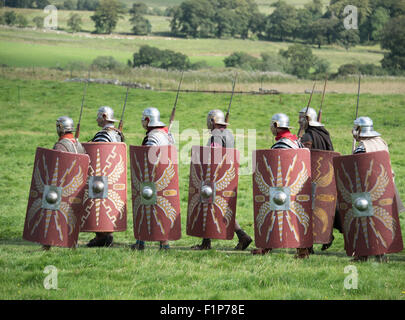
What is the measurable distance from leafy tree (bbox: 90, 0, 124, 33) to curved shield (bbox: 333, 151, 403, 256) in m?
77.6

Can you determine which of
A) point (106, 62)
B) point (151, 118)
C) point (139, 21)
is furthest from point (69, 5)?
point (151, 118)

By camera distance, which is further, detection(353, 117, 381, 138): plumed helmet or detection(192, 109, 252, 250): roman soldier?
detection(192, 109, 252, 250): roman soldier

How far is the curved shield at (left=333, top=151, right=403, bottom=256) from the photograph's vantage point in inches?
336

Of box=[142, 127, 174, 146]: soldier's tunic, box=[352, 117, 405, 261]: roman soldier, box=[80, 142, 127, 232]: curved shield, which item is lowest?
box=[80, 142, 127, 232]: curved shield

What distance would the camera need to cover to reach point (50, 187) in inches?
359

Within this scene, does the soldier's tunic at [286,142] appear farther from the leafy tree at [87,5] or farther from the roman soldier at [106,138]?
the leafy tree at [87,5]

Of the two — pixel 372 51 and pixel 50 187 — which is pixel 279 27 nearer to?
pixel 372 51

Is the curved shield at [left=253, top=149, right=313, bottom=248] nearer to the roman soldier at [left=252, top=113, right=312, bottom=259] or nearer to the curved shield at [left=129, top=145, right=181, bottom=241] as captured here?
the roman soldier at [left=252, top=113, right=312, bottom=259]

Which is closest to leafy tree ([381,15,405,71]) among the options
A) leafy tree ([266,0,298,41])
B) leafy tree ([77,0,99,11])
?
leafy tree ([266,0,298,41])

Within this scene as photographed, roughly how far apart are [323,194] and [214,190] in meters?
1.45

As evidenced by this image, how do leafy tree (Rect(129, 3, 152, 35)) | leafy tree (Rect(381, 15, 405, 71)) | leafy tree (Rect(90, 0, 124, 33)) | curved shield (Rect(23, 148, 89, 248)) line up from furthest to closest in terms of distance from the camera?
leafy tree (Rect(129, 3, 152, 35)) → leafy tree (Rect(90, 0, 124, 33)) → leafy tree (Rect(381, 15, 405, 71)) → curved shield (Rect(23, 148, 89, 248))
